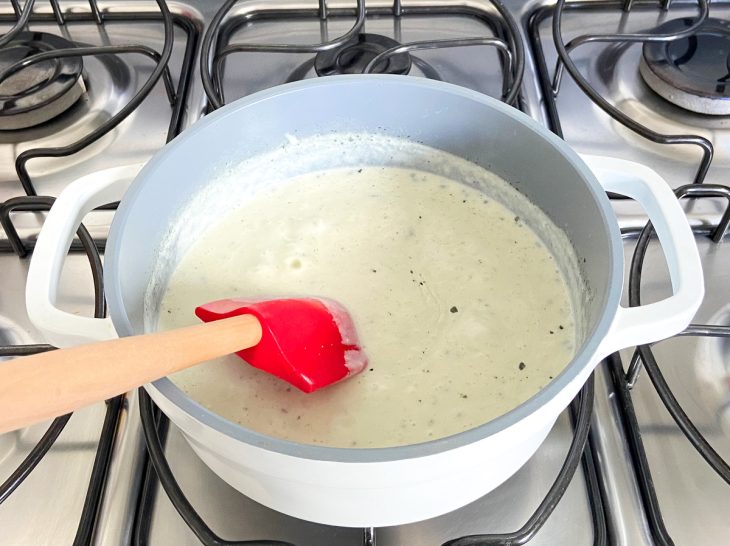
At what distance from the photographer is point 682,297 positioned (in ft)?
1.37

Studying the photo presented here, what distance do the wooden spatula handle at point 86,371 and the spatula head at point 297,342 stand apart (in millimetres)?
67

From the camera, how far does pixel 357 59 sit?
75 cm

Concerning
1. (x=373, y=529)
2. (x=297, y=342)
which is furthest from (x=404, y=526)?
(x=297, y=342)

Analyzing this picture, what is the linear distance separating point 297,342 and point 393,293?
0.12m

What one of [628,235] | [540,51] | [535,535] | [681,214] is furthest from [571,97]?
[535,535]

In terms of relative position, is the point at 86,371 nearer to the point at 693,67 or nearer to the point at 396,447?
the point at 396,447

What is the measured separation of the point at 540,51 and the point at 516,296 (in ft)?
1.05

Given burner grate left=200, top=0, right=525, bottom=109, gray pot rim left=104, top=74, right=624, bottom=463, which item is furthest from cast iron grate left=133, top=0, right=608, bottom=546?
gray pot rim left=104, top=74, right=624, bottom=463

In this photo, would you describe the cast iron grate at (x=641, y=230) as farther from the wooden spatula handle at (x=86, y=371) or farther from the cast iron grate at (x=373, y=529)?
the wooden spatula handle at (x=86, y=371)

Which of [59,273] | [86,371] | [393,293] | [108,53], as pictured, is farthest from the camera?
[108,53]

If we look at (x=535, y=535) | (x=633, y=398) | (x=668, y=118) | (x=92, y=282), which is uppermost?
(x=668, y=118)

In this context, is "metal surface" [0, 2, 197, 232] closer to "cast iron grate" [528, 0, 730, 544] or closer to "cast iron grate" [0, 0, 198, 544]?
"cast iron grate" [0, 0, 198, 544]

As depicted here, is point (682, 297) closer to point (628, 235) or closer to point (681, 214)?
point (681, 214)

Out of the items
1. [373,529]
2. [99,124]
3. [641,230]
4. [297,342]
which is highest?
[99,124]
